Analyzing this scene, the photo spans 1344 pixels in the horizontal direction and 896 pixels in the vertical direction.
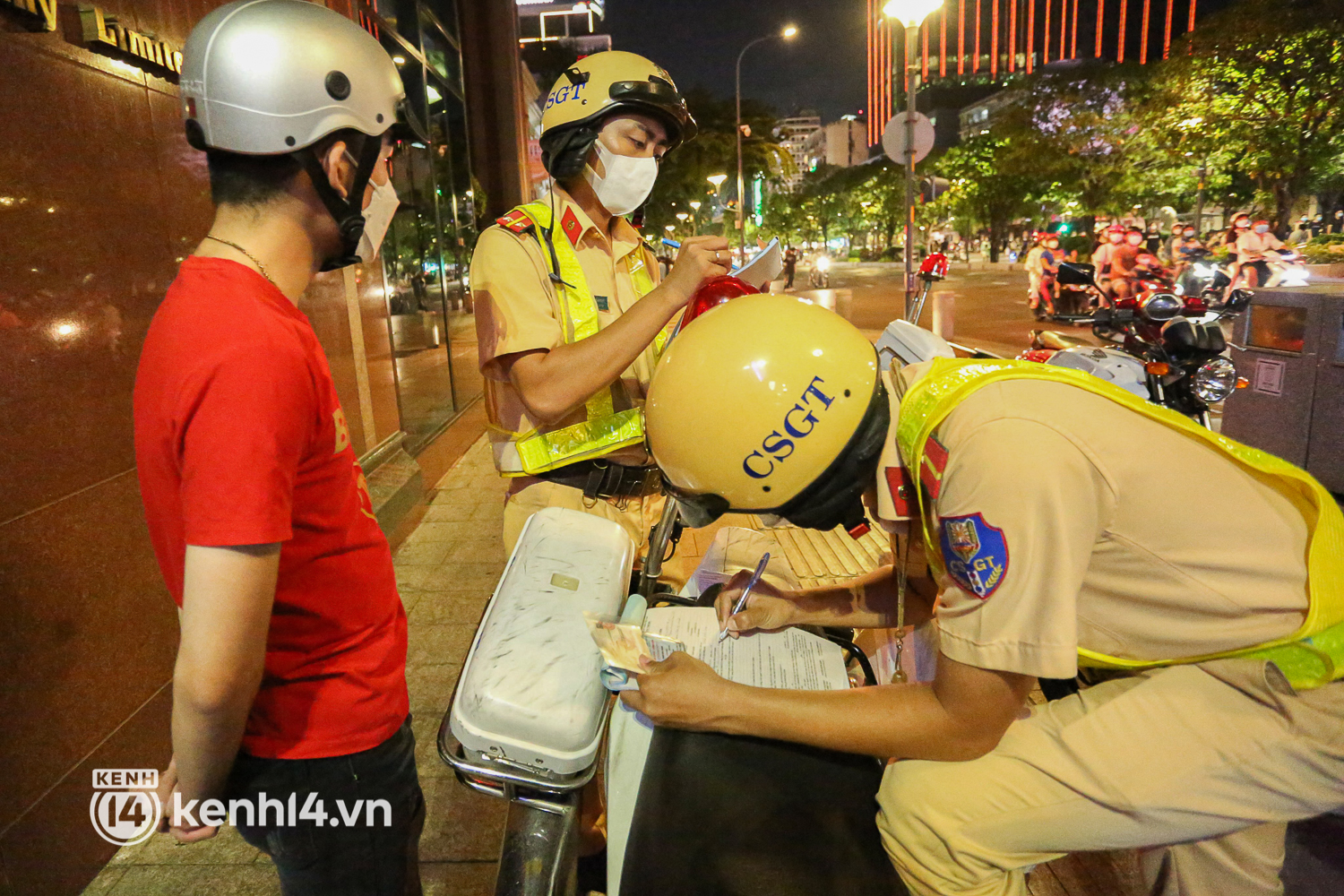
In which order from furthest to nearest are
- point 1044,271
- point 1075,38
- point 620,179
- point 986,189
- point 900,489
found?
1. point 1075,38
2. point 986,189
3. point 1044,271
4. point 620,179
5. point 900,489

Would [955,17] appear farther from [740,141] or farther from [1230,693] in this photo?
[1230,693]

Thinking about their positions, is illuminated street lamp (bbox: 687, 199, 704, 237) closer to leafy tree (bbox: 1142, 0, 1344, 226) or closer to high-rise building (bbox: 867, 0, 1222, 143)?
high-rise building (bbox: 867, 0, 1222, 143)

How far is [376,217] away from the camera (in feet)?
4.88

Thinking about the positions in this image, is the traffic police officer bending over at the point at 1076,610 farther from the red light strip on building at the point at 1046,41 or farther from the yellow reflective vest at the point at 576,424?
the red light strip on building at the point at 1046,41

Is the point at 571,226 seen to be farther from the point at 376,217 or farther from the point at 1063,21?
the point at 1063,21

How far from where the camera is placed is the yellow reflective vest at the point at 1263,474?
1385mm

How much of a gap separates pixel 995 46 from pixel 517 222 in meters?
126

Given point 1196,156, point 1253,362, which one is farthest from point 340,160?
point 1196,156

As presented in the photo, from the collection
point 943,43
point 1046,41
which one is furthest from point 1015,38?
point 1046,41

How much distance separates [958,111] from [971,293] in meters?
77.3

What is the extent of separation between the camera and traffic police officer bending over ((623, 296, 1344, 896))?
→ 4.41 ft

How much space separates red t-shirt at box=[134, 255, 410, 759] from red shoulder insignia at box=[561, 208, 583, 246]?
1.10m

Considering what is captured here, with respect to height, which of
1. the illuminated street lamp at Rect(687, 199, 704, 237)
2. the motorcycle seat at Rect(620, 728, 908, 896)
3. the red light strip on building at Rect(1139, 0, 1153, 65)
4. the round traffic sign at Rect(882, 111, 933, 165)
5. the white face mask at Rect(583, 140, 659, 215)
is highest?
the red light strip on building at Rect(1139, 0, 1153, 65)

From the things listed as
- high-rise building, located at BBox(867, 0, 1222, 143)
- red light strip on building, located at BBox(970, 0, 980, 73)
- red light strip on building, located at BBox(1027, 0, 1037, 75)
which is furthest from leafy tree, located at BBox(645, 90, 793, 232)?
red light strip on building, located at BBox(970, 0, 980, 73)
